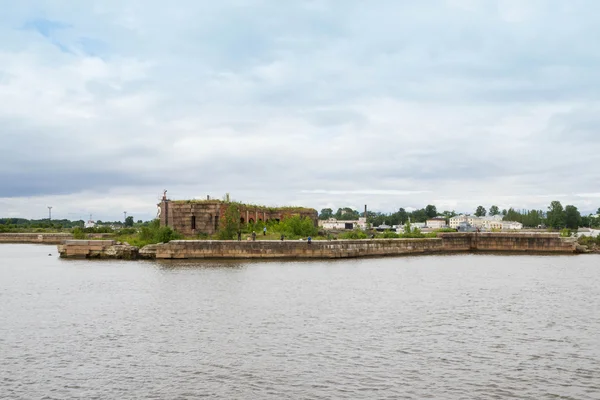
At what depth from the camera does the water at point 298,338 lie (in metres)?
13.3

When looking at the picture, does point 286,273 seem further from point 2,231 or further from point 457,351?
point 2,231

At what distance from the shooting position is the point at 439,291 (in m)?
28.6

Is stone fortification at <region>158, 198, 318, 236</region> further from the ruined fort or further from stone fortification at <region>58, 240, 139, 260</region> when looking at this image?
stone fortification at <region>58, 240, 139, 260</region>

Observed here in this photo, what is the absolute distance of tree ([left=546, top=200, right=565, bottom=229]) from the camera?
6033 inches

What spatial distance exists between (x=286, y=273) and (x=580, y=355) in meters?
21.6

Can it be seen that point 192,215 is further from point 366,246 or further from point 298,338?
point 298,338

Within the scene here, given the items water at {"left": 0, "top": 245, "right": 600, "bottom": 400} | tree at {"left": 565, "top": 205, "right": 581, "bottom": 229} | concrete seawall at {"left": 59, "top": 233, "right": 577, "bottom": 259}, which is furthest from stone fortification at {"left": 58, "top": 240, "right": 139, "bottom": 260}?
tree at {"left": 565, "top": 205, "right": 581, "bottom": 229}

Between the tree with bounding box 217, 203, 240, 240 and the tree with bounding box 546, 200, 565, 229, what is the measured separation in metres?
124

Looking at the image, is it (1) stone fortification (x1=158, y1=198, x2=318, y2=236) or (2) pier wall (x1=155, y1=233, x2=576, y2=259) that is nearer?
(2) pier wall (x1=155, y1=233, x2=576, y2=259)

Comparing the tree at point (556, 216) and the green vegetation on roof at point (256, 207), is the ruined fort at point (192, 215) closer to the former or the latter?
the green vegetation on roof at point (256, 207)

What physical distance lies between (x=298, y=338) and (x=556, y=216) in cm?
15365

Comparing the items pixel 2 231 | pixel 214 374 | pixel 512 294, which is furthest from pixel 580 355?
pixel 2 231

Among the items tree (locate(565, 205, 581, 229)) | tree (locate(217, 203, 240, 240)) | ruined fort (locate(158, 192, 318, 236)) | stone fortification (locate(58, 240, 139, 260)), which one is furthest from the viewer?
tree (locate(565, 205, 581, 229))

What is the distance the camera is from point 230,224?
168 feet
